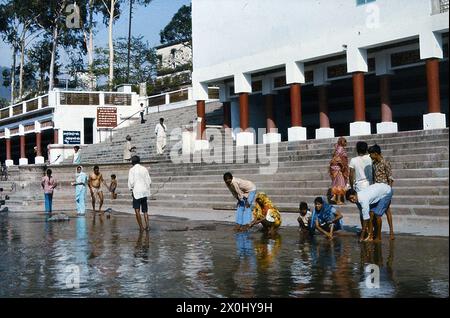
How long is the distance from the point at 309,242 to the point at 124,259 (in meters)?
3.09

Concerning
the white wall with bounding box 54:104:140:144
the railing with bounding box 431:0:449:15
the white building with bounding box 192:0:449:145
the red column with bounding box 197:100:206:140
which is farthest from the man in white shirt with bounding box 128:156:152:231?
the white wall with bounding box 54:104:140:144

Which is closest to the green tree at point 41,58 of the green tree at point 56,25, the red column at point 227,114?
the green tree at point 56,25

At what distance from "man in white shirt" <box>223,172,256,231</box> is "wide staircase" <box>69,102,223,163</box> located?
54.6 feet

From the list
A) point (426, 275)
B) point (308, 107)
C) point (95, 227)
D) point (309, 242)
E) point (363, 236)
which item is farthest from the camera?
point (308, 107)

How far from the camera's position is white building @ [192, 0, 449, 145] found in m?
19.4

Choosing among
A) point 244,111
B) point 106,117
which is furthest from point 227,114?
point 106,117

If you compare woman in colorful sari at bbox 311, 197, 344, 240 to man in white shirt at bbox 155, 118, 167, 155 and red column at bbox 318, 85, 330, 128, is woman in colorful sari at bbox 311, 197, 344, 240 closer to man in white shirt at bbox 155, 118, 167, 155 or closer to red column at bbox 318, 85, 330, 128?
red column at bbox 318, 85, 330, 128

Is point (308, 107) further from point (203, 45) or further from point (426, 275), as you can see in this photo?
point (426, 275)

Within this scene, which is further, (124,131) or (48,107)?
(48,107)

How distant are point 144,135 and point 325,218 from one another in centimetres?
2259

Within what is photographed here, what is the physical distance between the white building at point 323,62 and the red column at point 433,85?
0.03 meters

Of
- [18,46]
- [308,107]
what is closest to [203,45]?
[308,107]

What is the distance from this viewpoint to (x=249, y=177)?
58.3 ft

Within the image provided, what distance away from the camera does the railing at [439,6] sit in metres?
18.1
